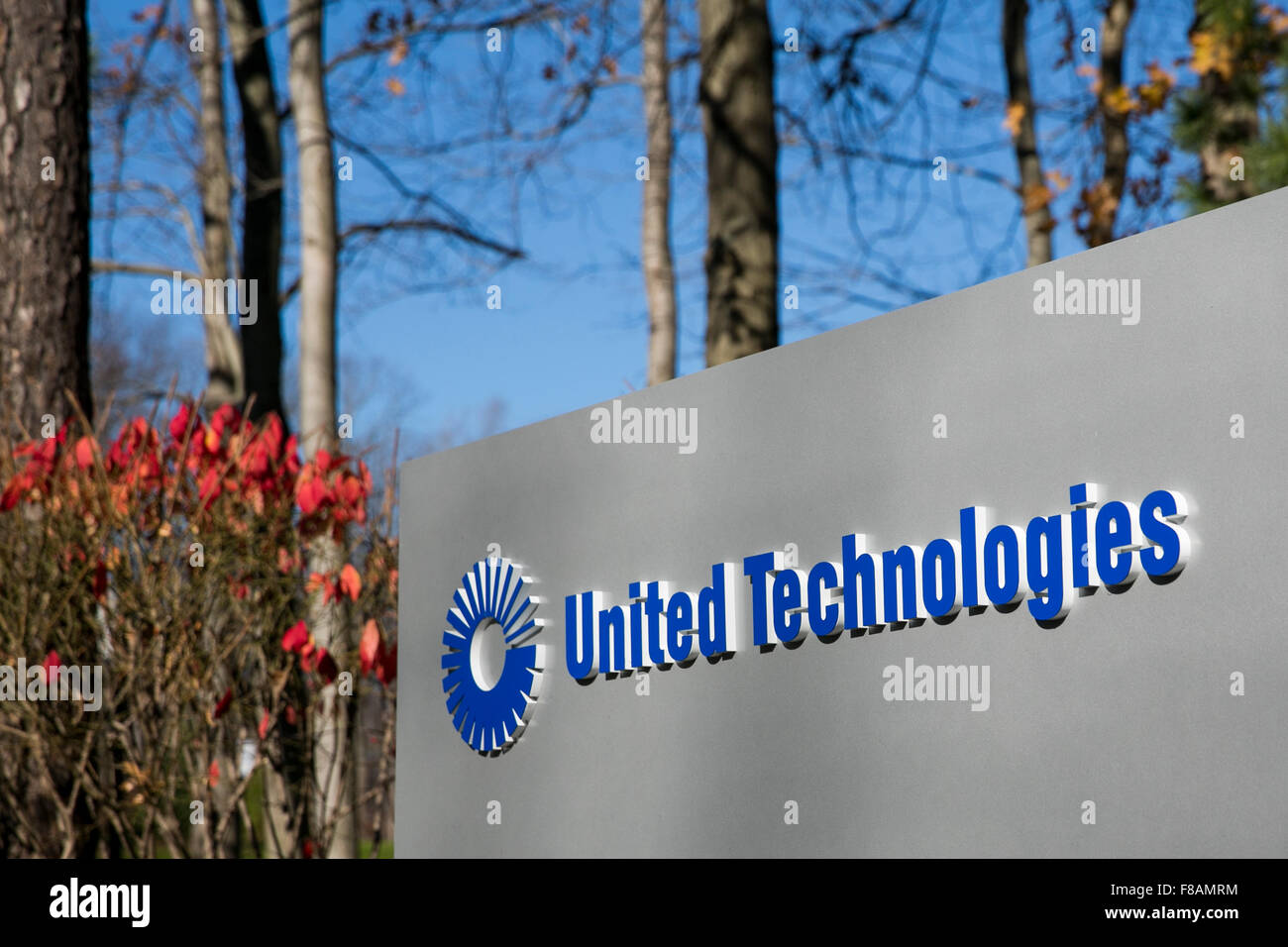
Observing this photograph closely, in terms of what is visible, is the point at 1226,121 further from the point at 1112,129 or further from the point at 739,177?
the point at 739,177

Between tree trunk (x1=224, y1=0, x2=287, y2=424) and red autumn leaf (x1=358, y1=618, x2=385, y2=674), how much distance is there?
3482mm

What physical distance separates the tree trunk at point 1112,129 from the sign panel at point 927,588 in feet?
27.1

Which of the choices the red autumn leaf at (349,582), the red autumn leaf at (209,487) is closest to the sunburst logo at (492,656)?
the red autumn leaf at (349,582)

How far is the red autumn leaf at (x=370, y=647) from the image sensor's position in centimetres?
662

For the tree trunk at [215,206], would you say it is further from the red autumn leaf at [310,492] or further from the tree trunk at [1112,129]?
the tree trunk at [1112,129]

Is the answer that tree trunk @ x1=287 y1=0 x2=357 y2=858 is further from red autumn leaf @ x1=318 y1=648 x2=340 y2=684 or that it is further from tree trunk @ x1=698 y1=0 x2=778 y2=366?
tree trunk @ x1=698 y1=0 x2=778 y2=366

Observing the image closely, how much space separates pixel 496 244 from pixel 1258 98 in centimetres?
706

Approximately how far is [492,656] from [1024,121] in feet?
31.2

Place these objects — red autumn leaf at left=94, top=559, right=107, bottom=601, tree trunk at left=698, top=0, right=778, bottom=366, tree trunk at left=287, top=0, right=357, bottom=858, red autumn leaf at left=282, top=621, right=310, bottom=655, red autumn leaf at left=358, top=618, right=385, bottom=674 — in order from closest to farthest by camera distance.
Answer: red autumn leaf at left=94, top=559, right=107, bottom=601
red autumn leaf at left=282, top=621, right=310, bottom=655
red autumn leaf at left=358, top=618, right=385, bottom=674
tree trunk at left=698, top=0, right=778, bottom=366
tree trunk at left=287, top=0, right=357, bottom=858

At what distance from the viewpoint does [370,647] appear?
663 cm

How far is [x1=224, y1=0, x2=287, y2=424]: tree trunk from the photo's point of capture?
10.5 meters

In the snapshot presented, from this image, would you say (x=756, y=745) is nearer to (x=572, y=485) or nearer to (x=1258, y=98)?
(x=572, y=485)

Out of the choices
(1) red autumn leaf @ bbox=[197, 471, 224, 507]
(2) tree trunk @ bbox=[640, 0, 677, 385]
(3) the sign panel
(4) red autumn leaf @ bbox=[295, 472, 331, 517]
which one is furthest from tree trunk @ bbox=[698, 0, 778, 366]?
(2) tree trunk @ bbox=[640, 0, 677, 385]

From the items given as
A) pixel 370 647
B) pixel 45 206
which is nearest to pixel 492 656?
pixel 370 647
